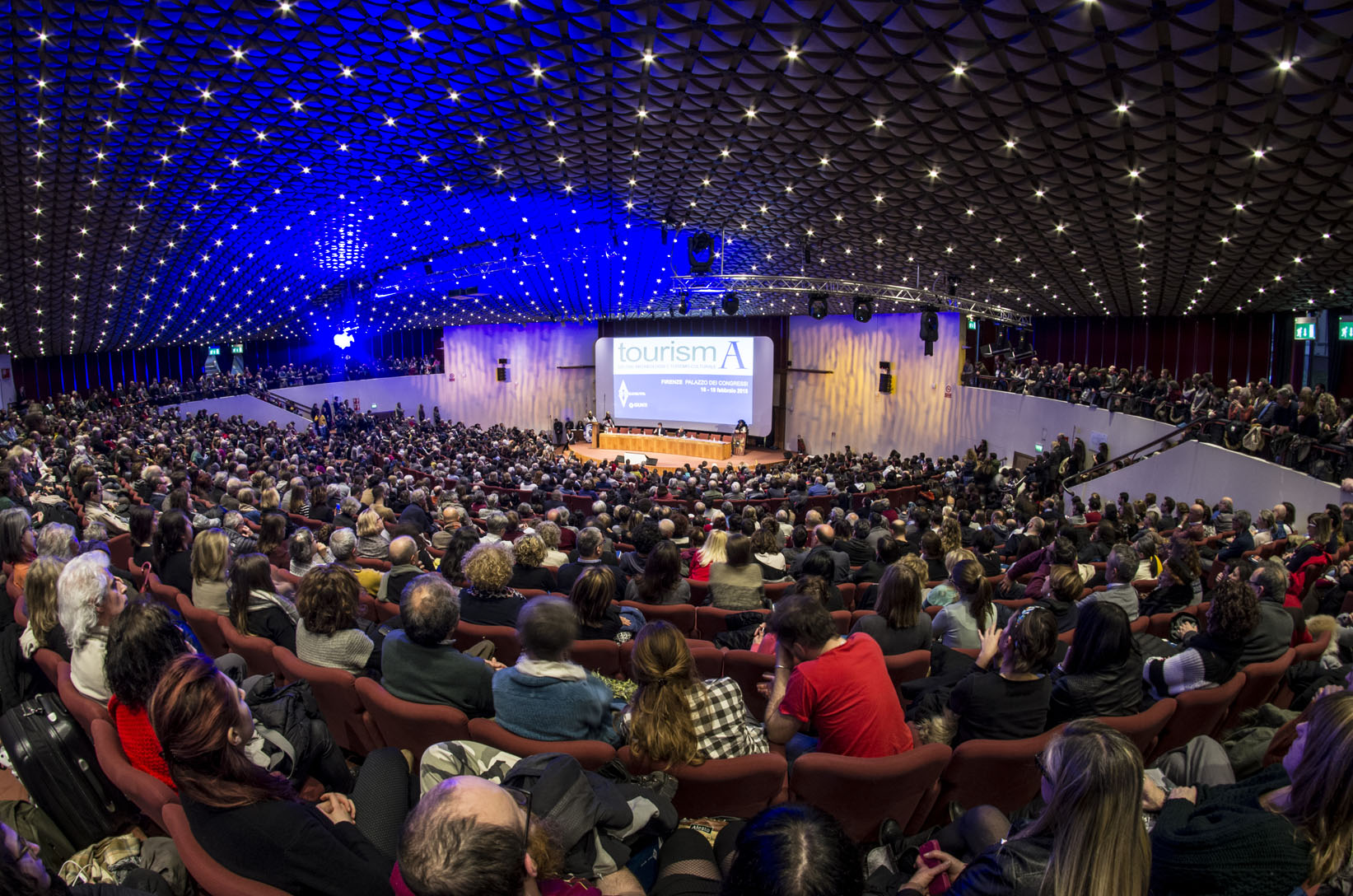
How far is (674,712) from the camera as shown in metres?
2.72

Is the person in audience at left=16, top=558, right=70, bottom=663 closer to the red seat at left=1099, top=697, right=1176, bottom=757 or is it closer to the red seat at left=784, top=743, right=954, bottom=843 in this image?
the red seat at left=784, top=743, right=954, bottom=843

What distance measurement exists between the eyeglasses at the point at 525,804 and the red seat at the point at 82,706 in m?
1.83

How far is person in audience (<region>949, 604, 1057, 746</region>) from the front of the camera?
9.94 feet

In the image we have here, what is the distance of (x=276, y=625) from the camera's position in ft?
13.5

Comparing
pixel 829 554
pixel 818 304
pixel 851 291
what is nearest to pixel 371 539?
pixel 829 554

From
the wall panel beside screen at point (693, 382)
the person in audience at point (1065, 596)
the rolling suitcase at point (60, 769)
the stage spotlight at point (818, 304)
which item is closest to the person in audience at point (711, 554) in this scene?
the person in audience at point (1065, 596)

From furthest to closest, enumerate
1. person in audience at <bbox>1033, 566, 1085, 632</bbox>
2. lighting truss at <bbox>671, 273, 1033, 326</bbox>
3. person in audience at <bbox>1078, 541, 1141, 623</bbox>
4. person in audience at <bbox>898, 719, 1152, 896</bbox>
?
lighting truss at <bbox>671, 273, 1033, 326</bbox> → person in audience at <bbox>1078, 541, 1141, 623</bbox> → person in audience at <bbox>1033, 566, 1085, 632</bbox> → person in audience at <bbox>898, 719, 1152, 896</bbox>

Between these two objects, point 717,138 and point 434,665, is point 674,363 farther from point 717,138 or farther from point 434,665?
point 434,665

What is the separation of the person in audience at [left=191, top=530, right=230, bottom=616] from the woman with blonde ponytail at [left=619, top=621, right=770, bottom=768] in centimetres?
306

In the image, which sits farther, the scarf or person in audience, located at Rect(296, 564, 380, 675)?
the scarf

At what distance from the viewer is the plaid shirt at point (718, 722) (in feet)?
9.24

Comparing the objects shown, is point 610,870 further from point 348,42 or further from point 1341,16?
point 348,42

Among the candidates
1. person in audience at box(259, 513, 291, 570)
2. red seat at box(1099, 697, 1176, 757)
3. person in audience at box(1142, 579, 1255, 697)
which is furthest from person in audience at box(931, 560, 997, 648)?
person in audience at box(259, 513, 291, 570)

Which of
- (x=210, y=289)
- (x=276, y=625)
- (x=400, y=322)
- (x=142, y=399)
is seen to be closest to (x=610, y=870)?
(x=276, y=625)
